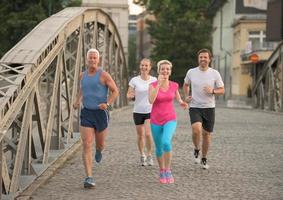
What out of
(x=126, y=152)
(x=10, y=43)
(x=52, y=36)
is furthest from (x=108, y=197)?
(x=10, y=43)

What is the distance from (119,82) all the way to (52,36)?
1897 cm

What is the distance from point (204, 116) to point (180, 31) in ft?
185

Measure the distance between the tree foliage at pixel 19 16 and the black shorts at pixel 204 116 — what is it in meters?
25.4

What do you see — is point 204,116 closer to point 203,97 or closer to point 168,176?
point 203,97

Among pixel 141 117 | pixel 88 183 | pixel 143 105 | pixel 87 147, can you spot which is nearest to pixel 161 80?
pixel 87 147

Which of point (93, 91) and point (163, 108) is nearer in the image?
point (93, 91)

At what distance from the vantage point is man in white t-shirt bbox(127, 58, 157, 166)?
441 inches

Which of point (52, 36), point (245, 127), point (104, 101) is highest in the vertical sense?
point (52, 36)

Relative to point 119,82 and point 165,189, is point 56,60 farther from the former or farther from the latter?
point 119,82

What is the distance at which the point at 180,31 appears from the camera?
219 ft

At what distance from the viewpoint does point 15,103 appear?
8.02m

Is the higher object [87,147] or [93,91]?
[93,91]

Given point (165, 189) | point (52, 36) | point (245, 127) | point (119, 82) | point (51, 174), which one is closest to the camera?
point (165, 189)

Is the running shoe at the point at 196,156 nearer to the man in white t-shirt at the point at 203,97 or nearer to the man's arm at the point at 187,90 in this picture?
the man in white t-shirt at the point at 203,97
